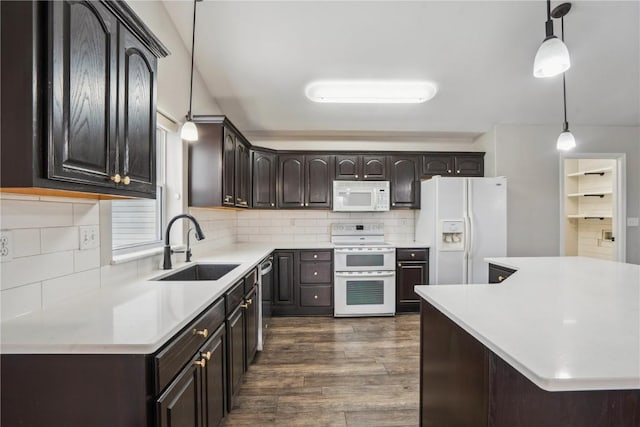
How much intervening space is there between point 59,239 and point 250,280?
1.31 metres

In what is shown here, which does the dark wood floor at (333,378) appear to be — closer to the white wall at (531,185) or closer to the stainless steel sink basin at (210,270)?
the stainless steel sink basin at (210,270)

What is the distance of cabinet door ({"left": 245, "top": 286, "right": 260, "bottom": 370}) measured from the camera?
2248 millimetres

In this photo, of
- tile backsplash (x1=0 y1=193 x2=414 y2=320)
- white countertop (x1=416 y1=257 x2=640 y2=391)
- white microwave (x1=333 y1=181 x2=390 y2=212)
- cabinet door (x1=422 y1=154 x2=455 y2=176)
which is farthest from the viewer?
cabinet door (x1=422 y1=154 x2=455 y2=176)

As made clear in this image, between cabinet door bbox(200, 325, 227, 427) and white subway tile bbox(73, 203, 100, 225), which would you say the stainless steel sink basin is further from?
white subway tile bbox(73, 203, 100, 225)

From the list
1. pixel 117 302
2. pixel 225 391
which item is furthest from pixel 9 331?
pixel 225 391

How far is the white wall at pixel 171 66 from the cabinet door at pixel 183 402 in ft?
6.33

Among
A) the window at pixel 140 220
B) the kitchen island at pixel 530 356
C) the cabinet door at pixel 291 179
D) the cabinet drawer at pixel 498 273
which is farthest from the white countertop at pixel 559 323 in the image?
the cabinet door at pixel 291 179

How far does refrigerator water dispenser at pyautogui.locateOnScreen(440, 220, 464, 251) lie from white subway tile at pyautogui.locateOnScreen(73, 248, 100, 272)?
138 inches

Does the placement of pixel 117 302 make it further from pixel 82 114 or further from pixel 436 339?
pixel 436 339

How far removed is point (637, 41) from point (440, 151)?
211 cm

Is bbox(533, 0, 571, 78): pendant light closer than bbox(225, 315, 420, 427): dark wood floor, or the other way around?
bbox(533, 0, 571, 78): pendant light

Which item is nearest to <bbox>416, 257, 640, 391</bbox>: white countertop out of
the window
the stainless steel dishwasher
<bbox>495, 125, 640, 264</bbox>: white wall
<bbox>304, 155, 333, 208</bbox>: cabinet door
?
the stainless steel dishwasher

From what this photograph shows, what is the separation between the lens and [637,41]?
2.94 m

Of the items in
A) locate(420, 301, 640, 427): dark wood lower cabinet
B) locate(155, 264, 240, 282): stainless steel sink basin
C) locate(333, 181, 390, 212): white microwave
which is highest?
locate(333, 181, 390, 212): white microwave
